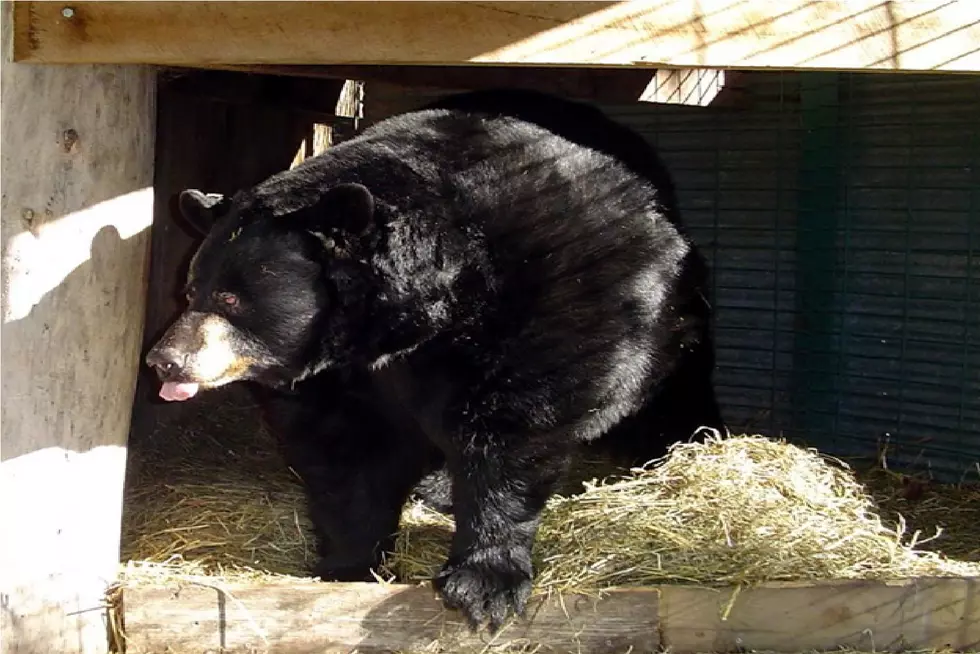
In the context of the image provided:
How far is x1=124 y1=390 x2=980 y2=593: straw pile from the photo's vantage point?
4207 millimetres

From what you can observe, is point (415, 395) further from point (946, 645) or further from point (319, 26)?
point (946, 645)

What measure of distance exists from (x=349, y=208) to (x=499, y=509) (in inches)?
46.0

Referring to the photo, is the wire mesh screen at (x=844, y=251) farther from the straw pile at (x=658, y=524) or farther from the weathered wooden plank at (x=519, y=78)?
the weathered wooden plank at (x=519, y=78)

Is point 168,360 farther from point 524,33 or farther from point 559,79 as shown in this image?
point 559,79

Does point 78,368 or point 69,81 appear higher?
point 69,81

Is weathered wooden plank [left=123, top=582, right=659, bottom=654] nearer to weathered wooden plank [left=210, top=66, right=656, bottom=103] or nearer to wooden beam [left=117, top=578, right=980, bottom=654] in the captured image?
wooden beam [left=117, top=578, right=980, bottom=654]

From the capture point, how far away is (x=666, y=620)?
4.03 m

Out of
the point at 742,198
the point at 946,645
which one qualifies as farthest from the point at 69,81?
the point at 742,198

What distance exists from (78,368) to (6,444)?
356mm

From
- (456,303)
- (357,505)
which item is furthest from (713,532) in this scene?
(357,505)

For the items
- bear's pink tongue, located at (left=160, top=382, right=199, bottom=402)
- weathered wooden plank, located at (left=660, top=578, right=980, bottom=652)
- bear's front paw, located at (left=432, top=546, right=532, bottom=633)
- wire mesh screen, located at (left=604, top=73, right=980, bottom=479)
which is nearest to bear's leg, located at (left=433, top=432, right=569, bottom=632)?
bear's front paw, located at (left=432, top=546, right=532, bottom=633)

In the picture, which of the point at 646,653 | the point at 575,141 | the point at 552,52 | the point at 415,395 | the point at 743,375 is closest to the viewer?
the point at 552,52

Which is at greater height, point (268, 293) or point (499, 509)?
point (268, 293)

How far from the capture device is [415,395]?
4.45 m
